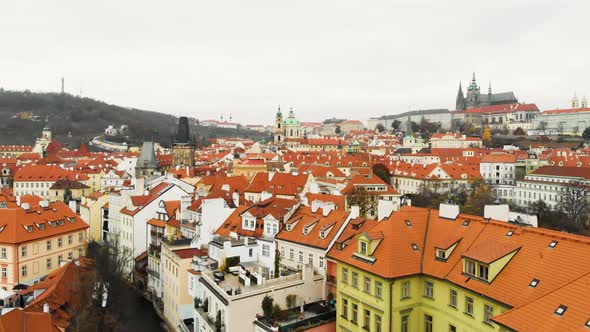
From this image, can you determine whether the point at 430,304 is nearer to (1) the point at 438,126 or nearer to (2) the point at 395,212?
(2) the point at 395,212

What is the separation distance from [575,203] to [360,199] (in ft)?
99.9

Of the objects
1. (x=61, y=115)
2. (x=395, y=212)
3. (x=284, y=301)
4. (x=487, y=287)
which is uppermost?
(x=61, y=115)

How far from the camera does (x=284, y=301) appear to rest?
75.4ft

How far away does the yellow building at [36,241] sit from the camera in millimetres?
31859

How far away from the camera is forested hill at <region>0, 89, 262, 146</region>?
16075cm

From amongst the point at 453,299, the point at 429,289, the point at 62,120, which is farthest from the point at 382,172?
the point at 62,120

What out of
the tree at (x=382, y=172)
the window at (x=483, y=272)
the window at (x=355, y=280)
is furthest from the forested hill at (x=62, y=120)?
the window at (x=483, y=272)

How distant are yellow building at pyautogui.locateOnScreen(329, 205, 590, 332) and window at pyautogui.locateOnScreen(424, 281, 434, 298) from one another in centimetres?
4

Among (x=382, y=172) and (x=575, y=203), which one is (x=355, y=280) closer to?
(x=575, y=203)

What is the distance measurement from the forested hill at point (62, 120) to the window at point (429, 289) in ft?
498

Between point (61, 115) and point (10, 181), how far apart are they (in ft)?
359

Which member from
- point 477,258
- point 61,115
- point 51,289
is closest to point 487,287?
point 477,258

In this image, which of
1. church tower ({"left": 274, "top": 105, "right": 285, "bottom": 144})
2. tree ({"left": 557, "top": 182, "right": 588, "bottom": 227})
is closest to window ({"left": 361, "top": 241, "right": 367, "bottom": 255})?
tree ({"left": 557, "top": 182, "right": 588, "bottom": 227})

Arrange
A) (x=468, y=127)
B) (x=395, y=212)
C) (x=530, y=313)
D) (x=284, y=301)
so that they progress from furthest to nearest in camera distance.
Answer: (x=468, y=127) → (x=284, y=301) → (x=395, y=212) → (x=530, y=313)
